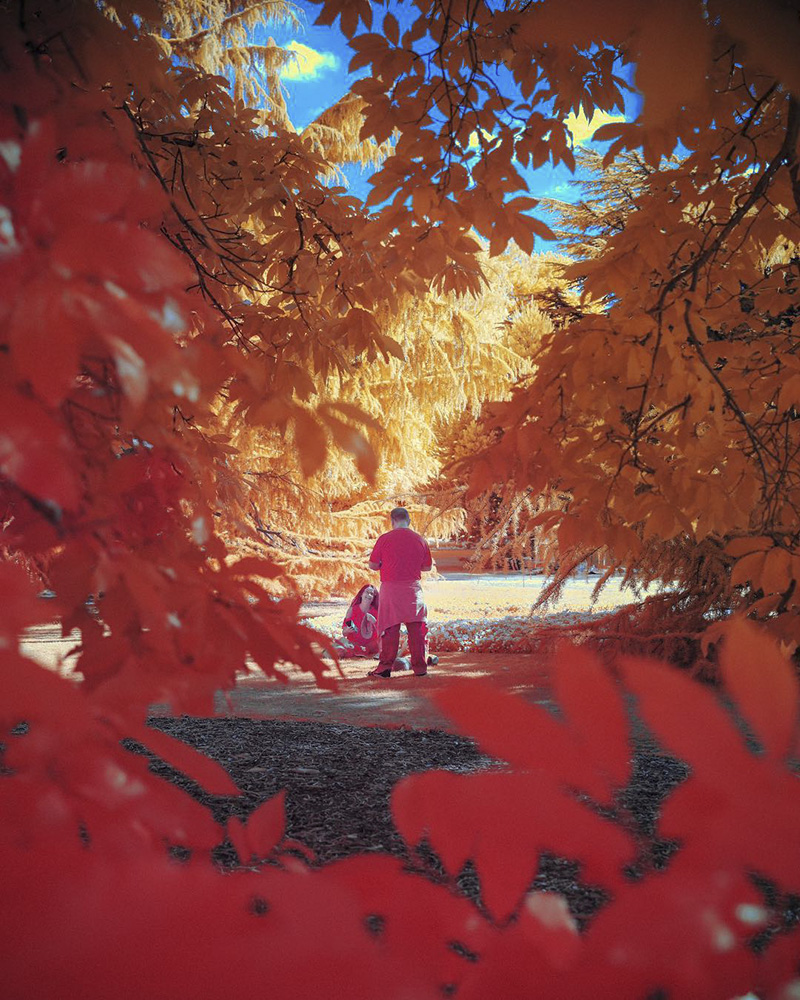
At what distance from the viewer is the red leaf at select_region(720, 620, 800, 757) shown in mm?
331

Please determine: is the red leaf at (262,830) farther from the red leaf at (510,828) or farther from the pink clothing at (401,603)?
the pink clothing at (401,603)

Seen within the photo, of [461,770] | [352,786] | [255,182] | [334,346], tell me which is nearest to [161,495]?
[334,346]

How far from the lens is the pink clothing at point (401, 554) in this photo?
5.44m

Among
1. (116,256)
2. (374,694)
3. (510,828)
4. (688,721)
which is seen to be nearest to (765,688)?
(688,721)

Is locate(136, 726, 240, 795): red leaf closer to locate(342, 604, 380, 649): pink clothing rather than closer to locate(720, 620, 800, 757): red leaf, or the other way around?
locate(720, 620, 800, 757): red leaf

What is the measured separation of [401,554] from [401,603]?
→ 15.1 inches

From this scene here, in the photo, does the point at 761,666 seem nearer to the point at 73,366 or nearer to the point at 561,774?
the point at 561,774

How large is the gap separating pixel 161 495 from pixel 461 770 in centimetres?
258

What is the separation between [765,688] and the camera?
0.34 m

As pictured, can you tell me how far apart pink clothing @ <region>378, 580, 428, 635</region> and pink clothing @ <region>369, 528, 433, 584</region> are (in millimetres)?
48

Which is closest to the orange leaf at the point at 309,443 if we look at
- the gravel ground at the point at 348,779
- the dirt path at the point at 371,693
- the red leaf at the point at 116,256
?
the red leaf at the point at 116,256

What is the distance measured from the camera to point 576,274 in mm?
1908

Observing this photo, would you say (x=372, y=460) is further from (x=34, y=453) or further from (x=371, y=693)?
(x=371, y=693)

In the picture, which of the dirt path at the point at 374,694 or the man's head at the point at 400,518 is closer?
the dirt path at the point at 374,694
